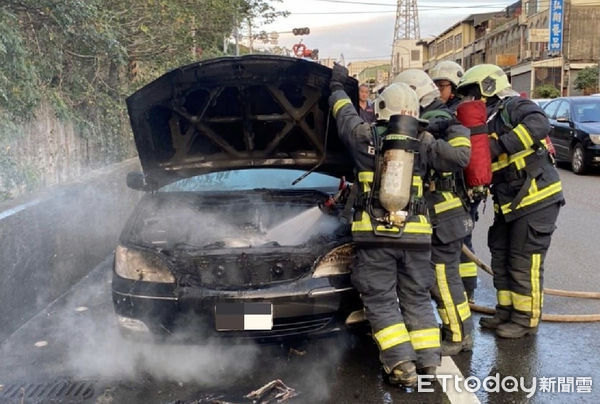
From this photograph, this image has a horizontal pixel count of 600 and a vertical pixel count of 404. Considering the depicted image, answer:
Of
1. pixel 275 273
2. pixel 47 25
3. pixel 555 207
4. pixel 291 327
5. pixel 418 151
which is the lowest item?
pixel 291 327

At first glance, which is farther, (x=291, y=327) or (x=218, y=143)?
(x=218, y=143)

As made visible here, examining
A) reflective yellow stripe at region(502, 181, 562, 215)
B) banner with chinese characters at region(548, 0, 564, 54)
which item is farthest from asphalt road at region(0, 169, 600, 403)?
banner with chinese characters at region(548, 0, 564, 54)

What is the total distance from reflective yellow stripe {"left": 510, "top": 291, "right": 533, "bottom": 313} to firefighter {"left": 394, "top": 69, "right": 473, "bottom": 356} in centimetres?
45

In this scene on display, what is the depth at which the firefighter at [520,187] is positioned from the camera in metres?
3.86

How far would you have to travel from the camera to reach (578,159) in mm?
11883

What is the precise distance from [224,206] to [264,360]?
117cm

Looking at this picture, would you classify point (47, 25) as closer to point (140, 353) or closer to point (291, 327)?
point (140, 353)

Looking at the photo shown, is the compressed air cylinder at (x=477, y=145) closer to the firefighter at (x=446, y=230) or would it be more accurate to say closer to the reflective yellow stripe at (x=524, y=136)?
the firefighter at (x=446, y=230)

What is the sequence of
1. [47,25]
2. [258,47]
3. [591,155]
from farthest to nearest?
[258,47]
[591,155]
[47,25]

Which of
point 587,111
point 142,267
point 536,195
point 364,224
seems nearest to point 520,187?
point 536,195

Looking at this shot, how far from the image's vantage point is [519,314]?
4.04 metres

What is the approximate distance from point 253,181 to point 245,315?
160 cm

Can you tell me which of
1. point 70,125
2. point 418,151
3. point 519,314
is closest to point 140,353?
point 418,151

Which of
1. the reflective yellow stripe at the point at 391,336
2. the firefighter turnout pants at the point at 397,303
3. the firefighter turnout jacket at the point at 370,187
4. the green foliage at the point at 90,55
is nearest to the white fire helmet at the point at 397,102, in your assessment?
the firefighter turnout jacket at the point at 370,187
